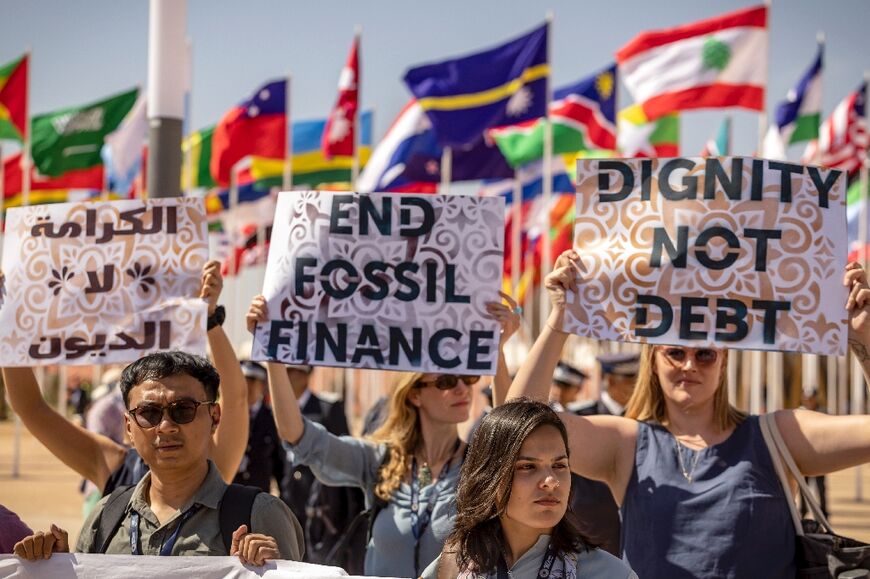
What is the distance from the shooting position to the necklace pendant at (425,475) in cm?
478

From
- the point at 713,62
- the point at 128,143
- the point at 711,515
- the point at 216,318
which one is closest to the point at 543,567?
the point at 711,515

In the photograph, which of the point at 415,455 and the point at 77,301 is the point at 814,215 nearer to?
the point at 415,455

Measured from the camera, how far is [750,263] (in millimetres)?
4379

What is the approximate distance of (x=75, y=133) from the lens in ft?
66.7

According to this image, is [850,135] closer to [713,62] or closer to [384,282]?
[713,62]

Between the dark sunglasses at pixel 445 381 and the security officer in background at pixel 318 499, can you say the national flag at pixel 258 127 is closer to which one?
the security officer in background at pixel 318 499

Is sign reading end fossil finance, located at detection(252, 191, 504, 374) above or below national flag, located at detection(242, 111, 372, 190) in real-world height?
below

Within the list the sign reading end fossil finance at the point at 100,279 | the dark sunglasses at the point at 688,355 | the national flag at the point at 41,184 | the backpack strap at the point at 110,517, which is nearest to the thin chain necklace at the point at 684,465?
the dark sunglasses at the point at 688,355

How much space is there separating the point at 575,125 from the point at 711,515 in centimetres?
1567

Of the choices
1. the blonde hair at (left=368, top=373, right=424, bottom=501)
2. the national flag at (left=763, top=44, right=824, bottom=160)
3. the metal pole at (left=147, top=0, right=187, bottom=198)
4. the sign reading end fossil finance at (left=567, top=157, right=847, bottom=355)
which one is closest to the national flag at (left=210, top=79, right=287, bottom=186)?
the national flag at (left=763, top=44, right=824, bottom=160)

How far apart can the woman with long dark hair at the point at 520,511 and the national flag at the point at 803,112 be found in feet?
44.6

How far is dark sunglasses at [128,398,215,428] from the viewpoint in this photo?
375cm

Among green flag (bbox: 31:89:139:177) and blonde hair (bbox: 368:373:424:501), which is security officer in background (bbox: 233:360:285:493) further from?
green flag (bbox: 31:89:139:177)

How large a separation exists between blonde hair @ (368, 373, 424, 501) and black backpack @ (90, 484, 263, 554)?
1.13 meters
